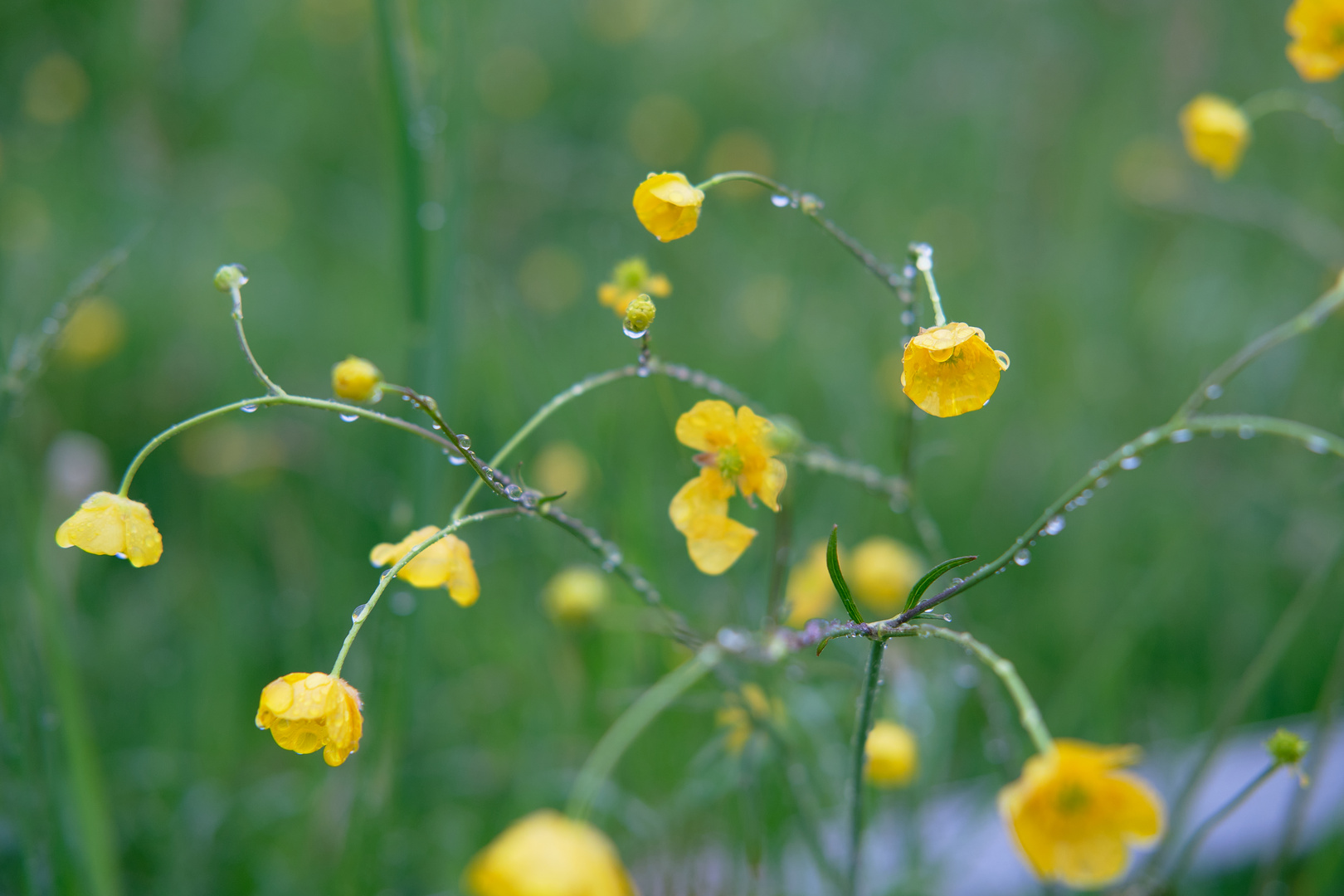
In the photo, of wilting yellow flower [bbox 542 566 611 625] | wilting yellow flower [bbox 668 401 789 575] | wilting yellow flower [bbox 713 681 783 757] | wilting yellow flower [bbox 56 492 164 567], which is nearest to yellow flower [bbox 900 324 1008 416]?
wilting yellow flower [bbox 668 401 789 575]

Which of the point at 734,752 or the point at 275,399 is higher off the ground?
the point at 275,399

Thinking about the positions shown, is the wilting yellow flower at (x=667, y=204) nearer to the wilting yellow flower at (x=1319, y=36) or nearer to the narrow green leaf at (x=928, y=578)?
the narrow green leaf at (x=928, y=578)

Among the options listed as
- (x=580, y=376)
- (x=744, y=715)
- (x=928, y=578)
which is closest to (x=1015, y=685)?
(x=928, y=578)

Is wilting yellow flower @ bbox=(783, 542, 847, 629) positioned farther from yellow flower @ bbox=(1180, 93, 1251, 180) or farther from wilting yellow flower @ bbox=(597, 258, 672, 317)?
yellow flower @ bbox=(1180, 93, 1251, 180)

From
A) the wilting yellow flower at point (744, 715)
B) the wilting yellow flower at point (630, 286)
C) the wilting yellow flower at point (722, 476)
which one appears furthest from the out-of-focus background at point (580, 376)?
the wilting yellow flower at point (630, 286)

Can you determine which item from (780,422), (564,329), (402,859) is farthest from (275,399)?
(564,329)

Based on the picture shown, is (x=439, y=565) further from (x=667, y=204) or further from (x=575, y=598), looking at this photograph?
(x=575, y=598)

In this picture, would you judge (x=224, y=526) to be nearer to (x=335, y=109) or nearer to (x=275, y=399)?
(x=275, y=399)
